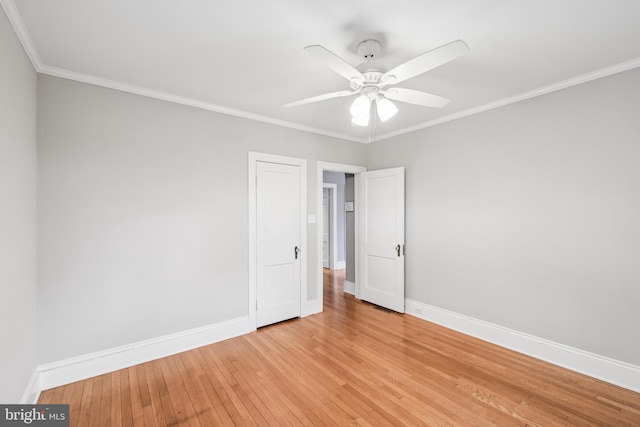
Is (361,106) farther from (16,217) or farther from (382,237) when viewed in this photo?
(382,237)

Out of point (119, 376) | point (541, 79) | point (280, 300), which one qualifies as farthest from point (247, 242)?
point (541, 79)

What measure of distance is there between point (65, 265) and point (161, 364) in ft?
4.10

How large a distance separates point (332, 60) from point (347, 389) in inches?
96.4

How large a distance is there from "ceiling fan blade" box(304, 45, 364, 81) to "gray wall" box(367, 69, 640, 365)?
2.16m

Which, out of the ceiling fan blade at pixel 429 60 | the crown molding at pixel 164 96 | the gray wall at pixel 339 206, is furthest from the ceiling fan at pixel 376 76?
the gray wall at pixel 339 206

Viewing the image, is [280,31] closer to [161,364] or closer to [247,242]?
[247,242]

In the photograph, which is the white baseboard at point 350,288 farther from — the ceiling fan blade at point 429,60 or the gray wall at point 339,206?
the ceiling fan blade at point 429,60

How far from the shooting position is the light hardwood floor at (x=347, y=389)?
6.37 feet

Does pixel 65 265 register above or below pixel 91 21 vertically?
below

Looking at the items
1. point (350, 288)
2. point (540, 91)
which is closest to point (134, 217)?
point (350, 288)

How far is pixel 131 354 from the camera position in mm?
2594

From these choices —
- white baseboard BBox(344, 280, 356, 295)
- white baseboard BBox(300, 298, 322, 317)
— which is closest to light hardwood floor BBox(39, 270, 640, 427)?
white baseboard BBox(300, 298, 322, 317)

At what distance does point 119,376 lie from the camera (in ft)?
7.97

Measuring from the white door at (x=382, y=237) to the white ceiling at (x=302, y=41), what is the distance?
162 cm
